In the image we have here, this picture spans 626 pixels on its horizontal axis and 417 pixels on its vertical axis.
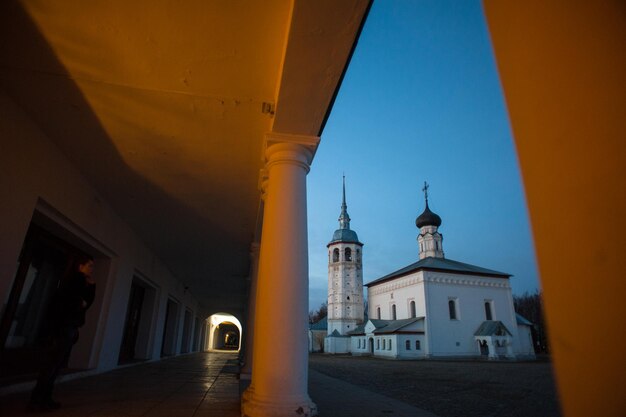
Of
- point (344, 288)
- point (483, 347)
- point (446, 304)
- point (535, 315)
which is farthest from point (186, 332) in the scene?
point (535, 315)

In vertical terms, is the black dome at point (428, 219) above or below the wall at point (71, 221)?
above

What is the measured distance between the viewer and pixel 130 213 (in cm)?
846

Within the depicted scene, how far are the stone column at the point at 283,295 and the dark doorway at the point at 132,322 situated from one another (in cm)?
885

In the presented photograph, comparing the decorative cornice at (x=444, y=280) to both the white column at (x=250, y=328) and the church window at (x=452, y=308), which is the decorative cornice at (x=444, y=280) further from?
the white column at (x=250, y=328)

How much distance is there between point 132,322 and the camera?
11.6 meters

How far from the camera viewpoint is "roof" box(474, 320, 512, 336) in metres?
37.4

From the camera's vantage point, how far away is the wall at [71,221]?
450 centimetres

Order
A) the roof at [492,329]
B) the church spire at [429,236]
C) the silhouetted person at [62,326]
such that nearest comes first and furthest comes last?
1. the silhouetted person at [62,326]
2. the roof at [492,329]
3. the church spire at [429,236]

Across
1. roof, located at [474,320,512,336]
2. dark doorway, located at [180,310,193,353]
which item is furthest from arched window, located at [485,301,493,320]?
dark doorway, located at [180,310,193,353]

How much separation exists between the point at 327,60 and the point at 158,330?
41.0 ft

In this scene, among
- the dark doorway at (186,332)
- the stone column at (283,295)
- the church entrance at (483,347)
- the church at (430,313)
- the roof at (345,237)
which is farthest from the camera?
the roof at (345,237)

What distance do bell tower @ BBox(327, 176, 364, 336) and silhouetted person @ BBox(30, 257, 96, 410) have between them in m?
48.0

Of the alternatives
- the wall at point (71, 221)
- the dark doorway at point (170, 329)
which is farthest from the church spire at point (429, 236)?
the wall at point (71, 221)

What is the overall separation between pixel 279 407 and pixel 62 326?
8.61 ft
